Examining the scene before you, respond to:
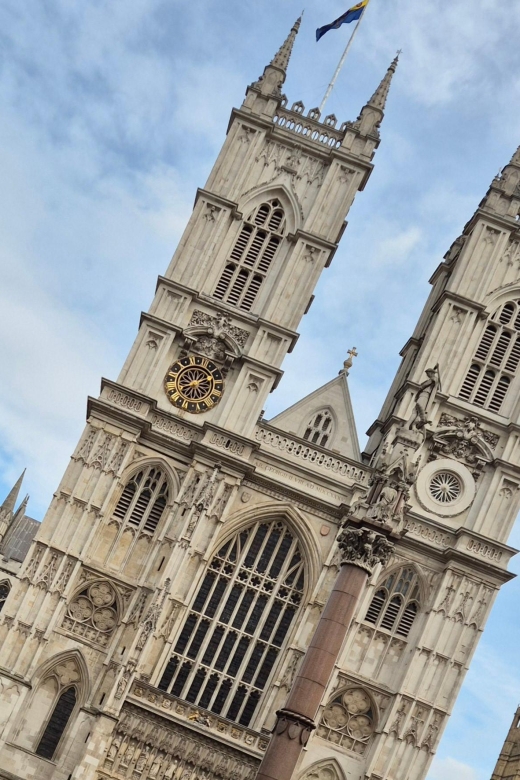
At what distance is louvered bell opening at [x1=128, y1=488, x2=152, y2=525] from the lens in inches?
1434

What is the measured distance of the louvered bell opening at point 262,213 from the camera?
40.2 metres

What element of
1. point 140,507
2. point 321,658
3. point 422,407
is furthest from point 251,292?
point 321,658

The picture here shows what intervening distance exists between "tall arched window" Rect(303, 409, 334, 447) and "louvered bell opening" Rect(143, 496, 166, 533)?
4999mm

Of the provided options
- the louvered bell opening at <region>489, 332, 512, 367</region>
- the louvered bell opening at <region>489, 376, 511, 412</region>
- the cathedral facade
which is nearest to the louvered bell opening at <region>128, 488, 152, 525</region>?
the cathedral facade

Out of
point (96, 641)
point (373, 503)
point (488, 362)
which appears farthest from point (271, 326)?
point (373, 503)

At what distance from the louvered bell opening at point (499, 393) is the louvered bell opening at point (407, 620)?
6.51 m

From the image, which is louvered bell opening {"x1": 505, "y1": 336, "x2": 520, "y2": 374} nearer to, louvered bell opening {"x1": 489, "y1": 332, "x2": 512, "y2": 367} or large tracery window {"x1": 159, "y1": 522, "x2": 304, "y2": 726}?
louvered bell opening {"x1": 489, "y1": 332, "x2": 512, "y2": 367}

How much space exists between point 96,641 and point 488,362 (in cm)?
1427

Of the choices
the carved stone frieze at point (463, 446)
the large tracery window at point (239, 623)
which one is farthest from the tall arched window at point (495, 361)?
the large tracery window at point (239, 623)

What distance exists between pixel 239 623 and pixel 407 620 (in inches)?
185

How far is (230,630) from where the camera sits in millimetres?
35844

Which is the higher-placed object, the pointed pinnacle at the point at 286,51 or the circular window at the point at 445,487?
the pointed pinnacle at the point at 286,51

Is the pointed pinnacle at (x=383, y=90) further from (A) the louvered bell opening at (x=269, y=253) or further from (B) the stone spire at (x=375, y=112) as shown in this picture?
(A) the louvered bell opening at (x=269, y=253)

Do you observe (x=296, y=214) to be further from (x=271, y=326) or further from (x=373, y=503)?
(x=373, y=503)
